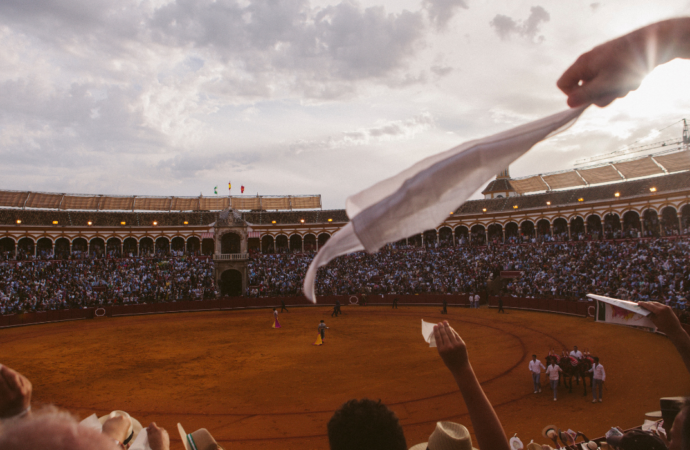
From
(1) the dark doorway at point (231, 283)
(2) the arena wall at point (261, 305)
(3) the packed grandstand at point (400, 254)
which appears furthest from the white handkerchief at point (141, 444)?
(1) the dark doorway at point (231, 283)

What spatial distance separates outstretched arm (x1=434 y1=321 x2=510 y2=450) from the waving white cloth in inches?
32.7

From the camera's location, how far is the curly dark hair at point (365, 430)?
1944 millimetres

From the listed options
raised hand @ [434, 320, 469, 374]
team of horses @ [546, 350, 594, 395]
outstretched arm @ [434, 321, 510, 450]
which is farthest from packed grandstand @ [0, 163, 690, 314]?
raised hand @ [434, 320, 469, 374]

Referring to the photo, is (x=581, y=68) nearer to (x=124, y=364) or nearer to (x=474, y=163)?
(x=474, y=163)

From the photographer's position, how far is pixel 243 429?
10.2 metres

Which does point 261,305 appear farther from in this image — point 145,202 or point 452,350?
point 452,350

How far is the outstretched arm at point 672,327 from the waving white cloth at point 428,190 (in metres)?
1.81

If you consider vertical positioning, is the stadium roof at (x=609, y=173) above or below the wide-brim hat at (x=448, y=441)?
above

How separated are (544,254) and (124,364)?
36613 mm

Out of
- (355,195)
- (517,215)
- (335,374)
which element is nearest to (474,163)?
(355,195)

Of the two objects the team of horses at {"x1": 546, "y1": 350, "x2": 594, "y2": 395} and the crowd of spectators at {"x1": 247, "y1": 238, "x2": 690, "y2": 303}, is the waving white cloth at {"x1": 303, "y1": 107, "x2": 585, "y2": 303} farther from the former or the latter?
the crowd of spectators at {"x1": 247, "y1": 238, "x2": 690, "y2": 303}

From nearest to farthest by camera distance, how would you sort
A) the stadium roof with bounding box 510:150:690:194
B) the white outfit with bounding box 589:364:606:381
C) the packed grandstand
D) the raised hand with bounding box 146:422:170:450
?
the raised hand with bounding box 146:422:170:450
the white outfit with bounding box 589:364:606:381
the packed grandstand
the stadium roof with bounding box 510:150:690:194

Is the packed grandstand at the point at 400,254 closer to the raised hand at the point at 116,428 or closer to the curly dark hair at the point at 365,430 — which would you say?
the curly dark hair at the point at 365,430

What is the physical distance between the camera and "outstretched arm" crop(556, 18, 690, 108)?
1425 mm
